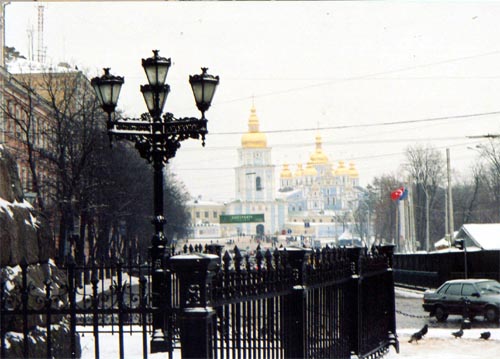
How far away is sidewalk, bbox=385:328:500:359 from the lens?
42.1 feet

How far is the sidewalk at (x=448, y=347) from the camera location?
12828 mm

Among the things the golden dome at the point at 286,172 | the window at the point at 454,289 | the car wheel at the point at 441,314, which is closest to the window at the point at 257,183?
the golden dome at the point at 286,172

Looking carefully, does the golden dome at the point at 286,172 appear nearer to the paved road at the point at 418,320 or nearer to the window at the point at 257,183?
the window at the point at 257,183

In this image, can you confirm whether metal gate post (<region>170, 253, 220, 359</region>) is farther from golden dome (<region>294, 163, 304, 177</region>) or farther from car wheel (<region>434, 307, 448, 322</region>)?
golden dome (<region>294, 163, 304, 177</region>)

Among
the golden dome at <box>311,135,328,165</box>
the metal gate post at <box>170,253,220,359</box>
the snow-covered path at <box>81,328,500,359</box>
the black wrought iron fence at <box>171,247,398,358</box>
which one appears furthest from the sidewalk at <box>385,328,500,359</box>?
the golden dome at <box>311,135,328,165</box>

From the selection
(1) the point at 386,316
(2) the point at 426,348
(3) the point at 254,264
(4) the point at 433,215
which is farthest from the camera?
(4) the point at 433,215

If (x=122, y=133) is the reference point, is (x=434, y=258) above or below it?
below

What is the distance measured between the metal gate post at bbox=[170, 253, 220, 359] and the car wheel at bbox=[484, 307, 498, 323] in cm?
1741

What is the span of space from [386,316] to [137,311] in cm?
668

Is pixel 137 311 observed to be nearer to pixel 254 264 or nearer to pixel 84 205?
pixel 254 264

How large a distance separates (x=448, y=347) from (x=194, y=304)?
10362mm

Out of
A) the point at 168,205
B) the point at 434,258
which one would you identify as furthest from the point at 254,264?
the point at 168,205

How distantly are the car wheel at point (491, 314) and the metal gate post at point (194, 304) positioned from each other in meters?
17.4

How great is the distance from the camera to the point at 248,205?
150 meters
